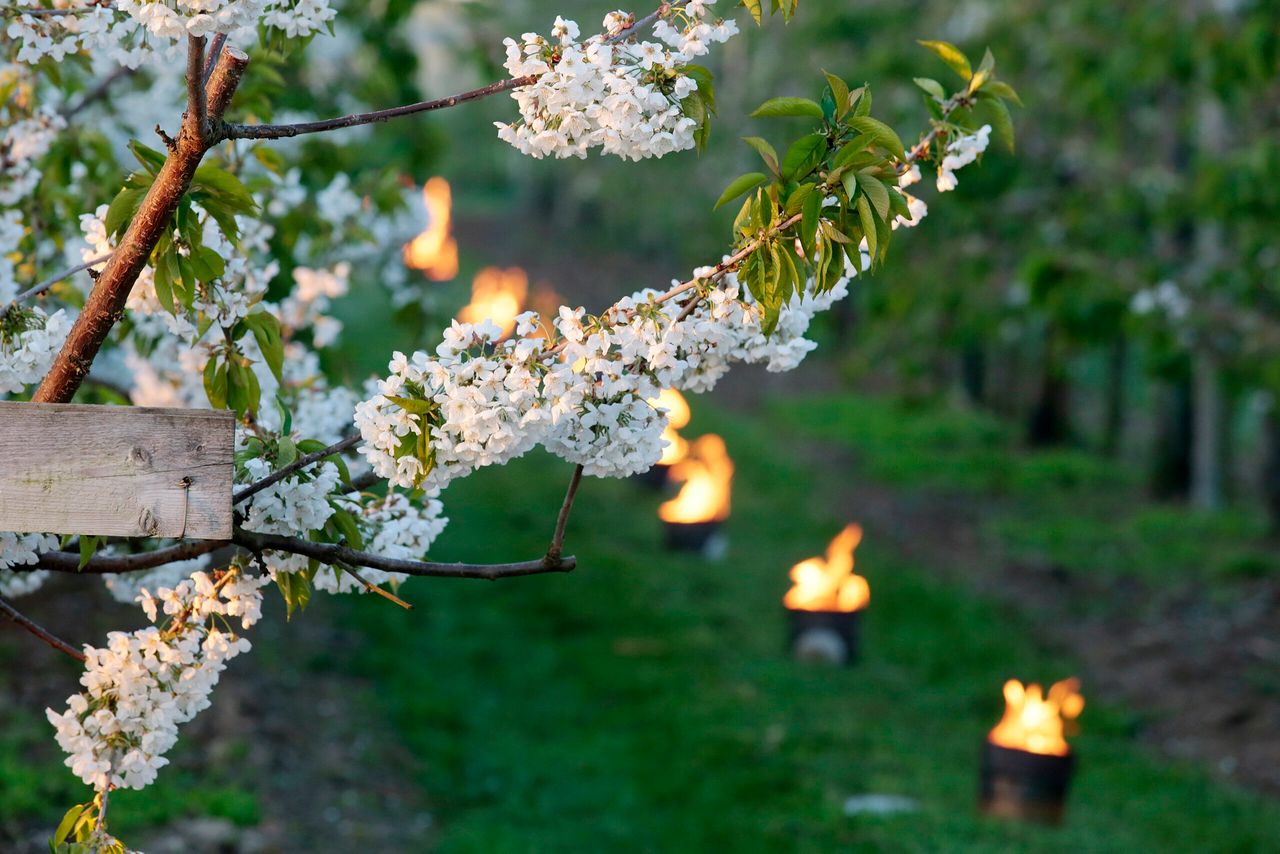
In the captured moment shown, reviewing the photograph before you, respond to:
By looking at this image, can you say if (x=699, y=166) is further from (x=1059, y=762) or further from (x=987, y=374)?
(x=1059, y=762)

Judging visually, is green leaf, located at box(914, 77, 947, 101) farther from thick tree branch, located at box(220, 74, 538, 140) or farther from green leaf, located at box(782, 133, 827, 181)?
thick tree branch, located at box(220, 74, 538, 140)

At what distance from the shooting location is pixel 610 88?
213 cm

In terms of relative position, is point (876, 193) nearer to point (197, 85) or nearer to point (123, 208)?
point (197, 85)

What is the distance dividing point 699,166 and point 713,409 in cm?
927

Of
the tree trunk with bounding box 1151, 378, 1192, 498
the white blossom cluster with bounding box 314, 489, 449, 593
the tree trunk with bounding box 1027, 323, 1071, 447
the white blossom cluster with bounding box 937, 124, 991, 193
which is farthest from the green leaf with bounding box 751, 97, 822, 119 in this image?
the tree trunk with bounding box 1027, 323, 1071, 447

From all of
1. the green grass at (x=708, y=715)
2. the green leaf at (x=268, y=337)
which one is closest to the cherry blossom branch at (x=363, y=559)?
the green leaf at (x=268, y=337)

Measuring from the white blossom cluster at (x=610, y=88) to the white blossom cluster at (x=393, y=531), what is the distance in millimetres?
767

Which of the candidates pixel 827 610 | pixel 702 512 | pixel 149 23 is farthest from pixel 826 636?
pixel 149 23

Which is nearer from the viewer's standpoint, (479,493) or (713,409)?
(479,493)

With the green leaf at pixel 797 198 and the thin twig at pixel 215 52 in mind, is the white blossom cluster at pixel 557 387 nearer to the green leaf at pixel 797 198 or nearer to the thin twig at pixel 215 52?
the green leaf at pixel 797 198

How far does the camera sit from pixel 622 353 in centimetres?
220

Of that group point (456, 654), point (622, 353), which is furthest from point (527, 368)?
point (456, 654)

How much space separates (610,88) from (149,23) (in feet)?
2.34

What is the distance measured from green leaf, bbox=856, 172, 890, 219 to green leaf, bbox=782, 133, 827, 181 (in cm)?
10
